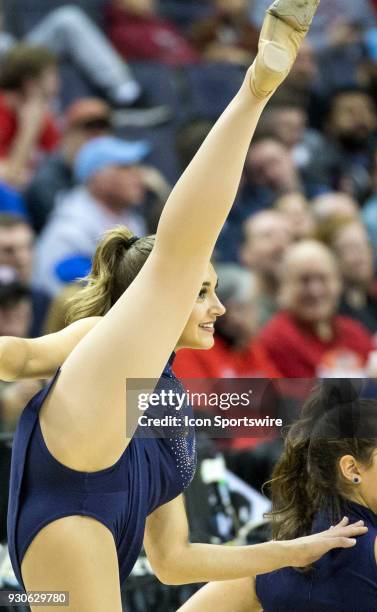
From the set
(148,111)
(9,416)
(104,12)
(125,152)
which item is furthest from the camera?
(104,12)

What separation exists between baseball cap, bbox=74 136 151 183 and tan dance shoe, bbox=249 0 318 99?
3471 mm

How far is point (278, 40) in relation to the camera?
2.08 meters

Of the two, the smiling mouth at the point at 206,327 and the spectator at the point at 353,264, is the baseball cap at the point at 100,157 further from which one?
the smiling mouth at the point at 206,327

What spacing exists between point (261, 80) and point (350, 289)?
376 cm

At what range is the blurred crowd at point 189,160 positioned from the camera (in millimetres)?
4879

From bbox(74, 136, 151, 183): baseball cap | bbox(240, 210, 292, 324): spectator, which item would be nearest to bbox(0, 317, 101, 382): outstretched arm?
bbox(240, 210, 292, 324): spectator

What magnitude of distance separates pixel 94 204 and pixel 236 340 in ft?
3.88

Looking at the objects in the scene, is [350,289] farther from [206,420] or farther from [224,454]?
[206,420]

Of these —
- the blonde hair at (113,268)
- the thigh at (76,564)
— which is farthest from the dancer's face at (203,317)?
the thigh at (76,564)

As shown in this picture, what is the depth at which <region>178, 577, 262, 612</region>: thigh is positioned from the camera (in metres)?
2.53

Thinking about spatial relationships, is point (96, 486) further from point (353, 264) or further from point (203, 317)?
point (353, 264)

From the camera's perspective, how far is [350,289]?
577 cm

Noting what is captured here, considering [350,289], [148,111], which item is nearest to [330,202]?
[350,289]

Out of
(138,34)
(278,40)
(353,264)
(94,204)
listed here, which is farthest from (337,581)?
(138,34)
